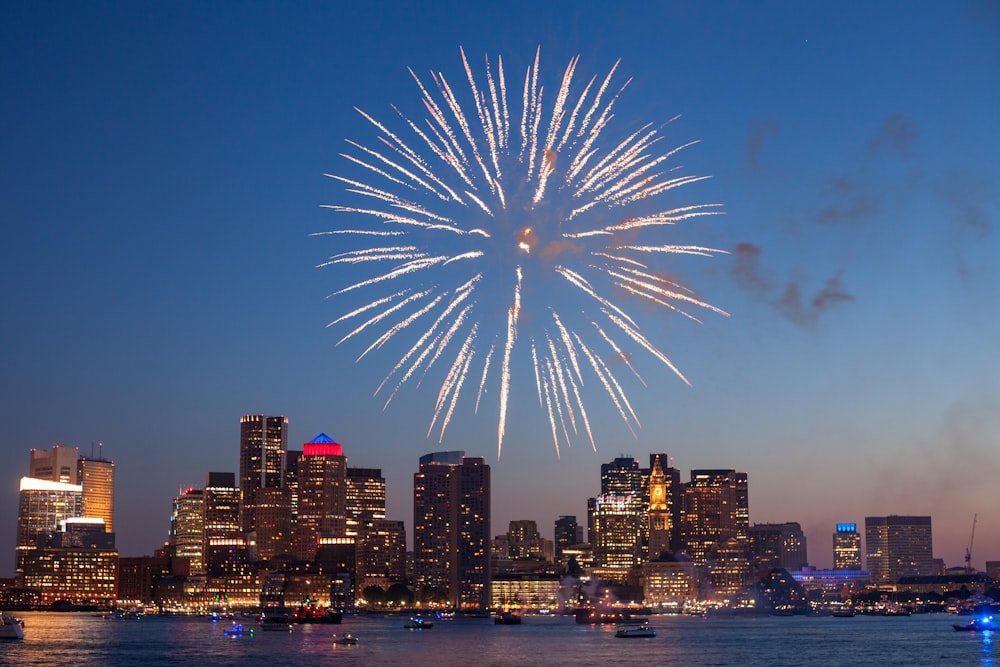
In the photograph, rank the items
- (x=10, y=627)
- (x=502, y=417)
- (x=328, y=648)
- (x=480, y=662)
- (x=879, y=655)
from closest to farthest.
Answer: (x=502, y=417)
(x=480, y=662)
(x=879, y=655)
(x=328, y=648)
(x=10, y=627)

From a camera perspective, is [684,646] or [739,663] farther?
[684,646]

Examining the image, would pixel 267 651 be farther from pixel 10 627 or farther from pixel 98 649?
pixel 10 627

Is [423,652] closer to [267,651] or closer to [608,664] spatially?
[267,651]

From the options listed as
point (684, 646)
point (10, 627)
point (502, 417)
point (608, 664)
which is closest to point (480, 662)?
point (608, 664)

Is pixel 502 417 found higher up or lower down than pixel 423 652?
higher up

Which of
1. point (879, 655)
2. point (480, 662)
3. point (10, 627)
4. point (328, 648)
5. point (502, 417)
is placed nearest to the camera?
point (502, 417)

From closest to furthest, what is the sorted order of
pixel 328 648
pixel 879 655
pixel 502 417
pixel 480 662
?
pixel 502 417
pixel 480 662
pixel 879 655
pixel 328 648

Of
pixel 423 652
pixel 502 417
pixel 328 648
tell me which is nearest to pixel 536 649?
pixel 423 652

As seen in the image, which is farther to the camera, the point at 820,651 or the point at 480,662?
the point at 820,651

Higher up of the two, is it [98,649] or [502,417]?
Answer: [502,417]
